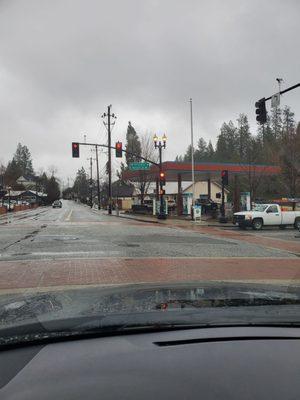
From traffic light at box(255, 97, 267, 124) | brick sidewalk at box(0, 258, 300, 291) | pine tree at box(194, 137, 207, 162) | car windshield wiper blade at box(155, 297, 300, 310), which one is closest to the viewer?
car windshield wiper blade at box(155, 297, 300, 310)

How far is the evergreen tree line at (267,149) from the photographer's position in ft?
161

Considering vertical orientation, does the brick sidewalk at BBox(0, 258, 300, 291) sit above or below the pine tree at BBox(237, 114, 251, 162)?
below

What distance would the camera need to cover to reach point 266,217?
1215 inches

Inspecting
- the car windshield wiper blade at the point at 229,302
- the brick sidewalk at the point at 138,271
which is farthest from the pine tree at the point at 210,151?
the car windshield wiper blade at the point at 229,302

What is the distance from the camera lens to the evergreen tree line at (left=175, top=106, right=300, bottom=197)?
161ft

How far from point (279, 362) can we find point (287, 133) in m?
53.3

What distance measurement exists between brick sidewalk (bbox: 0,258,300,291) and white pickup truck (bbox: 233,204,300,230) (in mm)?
16119

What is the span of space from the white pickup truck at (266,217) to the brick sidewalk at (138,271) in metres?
16.1

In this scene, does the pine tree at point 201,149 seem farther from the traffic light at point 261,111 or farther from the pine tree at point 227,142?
the traffic light at point 261,111

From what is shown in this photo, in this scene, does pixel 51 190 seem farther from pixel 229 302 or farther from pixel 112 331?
pixel 112 331

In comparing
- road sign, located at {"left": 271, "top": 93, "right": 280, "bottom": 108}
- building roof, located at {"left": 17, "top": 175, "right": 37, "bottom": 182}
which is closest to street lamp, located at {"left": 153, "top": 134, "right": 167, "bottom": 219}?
road sign, located at {"left": 271, "top": 93, "right": 280, "bottom": 108}

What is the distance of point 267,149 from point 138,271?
187 ft

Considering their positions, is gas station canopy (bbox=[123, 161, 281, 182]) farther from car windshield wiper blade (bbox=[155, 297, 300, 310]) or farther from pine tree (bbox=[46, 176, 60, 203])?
pine tree (bbox=[46, 176, 60, 203])

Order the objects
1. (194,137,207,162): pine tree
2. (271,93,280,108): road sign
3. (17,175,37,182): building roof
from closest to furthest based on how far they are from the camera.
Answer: (271,93,280,108): road sign
(194,137,207,162): pine tree
(17,175,37,182): building roof
